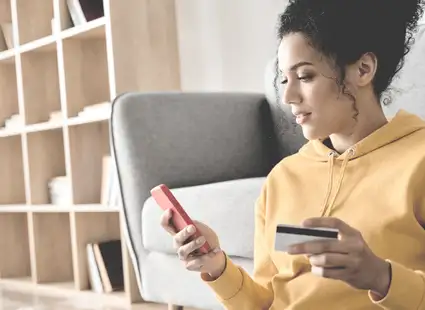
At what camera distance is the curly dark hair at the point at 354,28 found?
3.05 feet

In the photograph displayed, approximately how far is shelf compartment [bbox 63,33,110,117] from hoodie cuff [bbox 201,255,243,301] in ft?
6.51

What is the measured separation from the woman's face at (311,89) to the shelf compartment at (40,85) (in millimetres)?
2404

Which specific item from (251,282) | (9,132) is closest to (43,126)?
(9,132)

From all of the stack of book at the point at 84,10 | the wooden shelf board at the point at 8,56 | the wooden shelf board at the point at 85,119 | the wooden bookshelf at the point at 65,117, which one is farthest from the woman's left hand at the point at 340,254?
the wooden shelf board at the point at 8,56

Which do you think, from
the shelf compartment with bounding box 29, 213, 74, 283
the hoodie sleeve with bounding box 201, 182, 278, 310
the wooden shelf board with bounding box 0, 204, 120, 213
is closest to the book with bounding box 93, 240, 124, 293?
the wooden shelf board with bounding box 0, 204, 120, 213

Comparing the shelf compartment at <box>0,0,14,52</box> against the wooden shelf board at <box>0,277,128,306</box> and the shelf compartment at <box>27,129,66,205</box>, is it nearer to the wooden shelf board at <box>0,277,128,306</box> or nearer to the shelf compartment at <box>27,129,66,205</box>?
the shelf compartment at <box>27,129,66,205</box>

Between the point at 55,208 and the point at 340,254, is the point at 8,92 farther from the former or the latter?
the point at 340,254

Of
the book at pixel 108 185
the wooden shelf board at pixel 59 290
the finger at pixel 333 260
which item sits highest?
the finger at pixel 333 260

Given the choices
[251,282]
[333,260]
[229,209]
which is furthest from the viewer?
[229,209]

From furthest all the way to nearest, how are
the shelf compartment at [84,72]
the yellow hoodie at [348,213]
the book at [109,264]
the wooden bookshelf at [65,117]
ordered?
the shelf compartment at [84,72] → the book at [109,264] → the wooden bookshelf at [65,117] → the yellow hoodie at [348,213]

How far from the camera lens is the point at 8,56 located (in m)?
3.26

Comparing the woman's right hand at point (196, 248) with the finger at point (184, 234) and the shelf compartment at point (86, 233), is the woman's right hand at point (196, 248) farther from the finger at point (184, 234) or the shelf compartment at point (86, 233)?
the shelf compartment at point (86, 233)

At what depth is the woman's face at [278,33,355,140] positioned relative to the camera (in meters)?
0.93

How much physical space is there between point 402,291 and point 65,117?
2263mm
